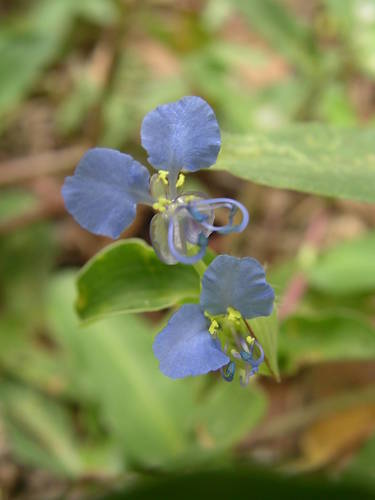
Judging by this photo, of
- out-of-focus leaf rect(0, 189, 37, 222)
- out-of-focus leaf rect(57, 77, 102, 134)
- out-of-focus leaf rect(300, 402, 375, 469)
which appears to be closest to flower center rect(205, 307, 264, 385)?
out-of-focus leaf rect(300, 402, 375, 469)

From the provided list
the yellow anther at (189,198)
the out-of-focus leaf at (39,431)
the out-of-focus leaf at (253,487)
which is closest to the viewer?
the out-of-focus leaf at (253,487)

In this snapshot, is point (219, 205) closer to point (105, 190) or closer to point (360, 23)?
point (105, 190)

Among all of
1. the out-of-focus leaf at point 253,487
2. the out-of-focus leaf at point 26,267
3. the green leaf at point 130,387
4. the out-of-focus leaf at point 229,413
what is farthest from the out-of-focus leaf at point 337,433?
the out-of-focus leaf at point 253,487

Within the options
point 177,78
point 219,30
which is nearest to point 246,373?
point 177,78

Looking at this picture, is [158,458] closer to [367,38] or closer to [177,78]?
[367,38]

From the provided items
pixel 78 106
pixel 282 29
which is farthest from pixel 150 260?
pixel 78 106

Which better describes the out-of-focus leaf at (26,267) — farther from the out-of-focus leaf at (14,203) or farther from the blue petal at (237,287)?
the blue petal at (237,287)
